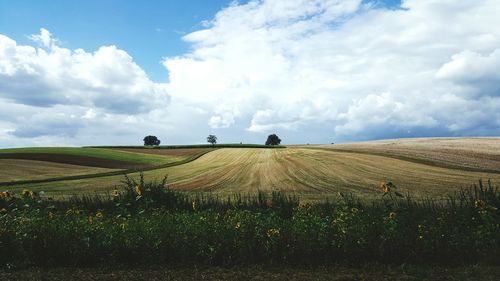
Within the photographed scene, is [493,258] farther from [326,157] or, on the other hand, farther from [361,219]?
[326,157]

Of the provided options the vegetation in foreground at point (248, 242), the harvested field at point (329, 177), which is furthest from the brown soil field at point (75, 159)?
the vegetation in foreground at point (248, 242)

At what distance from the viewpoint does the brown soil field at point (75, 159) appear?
45594 mm

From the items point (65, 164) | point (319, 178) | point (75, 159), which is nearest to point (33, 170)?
point (65, 164)

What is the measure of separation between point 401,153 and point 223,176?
1918cm

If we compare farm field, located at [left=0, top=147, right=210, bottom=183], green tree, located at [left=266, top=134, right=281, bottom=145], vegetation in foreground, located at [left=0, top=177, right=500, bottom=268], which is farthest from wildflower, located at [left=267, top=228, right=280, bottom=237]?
green tree, located at [left=266, top=134, right=281, bottom=145]

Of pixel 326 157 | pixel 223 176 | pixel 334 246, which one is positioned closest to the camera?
pixel 334 246

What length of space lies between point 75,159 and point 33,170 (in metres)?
10.2

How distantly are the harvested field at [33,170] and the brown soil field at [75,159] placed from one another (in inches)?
96.4

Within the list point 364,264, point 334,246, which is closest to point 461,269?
point 364,264

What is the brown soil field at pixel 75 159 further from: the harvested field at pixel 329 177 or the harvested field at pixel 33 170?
the harvested field at pixel 329 177

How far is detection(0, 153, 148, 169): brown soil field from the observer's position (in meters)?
45.6

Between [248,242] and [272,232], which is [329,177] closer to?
[272,232]

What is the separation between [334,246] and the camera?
8211 mm

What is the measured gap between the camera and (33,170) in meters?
38.7
